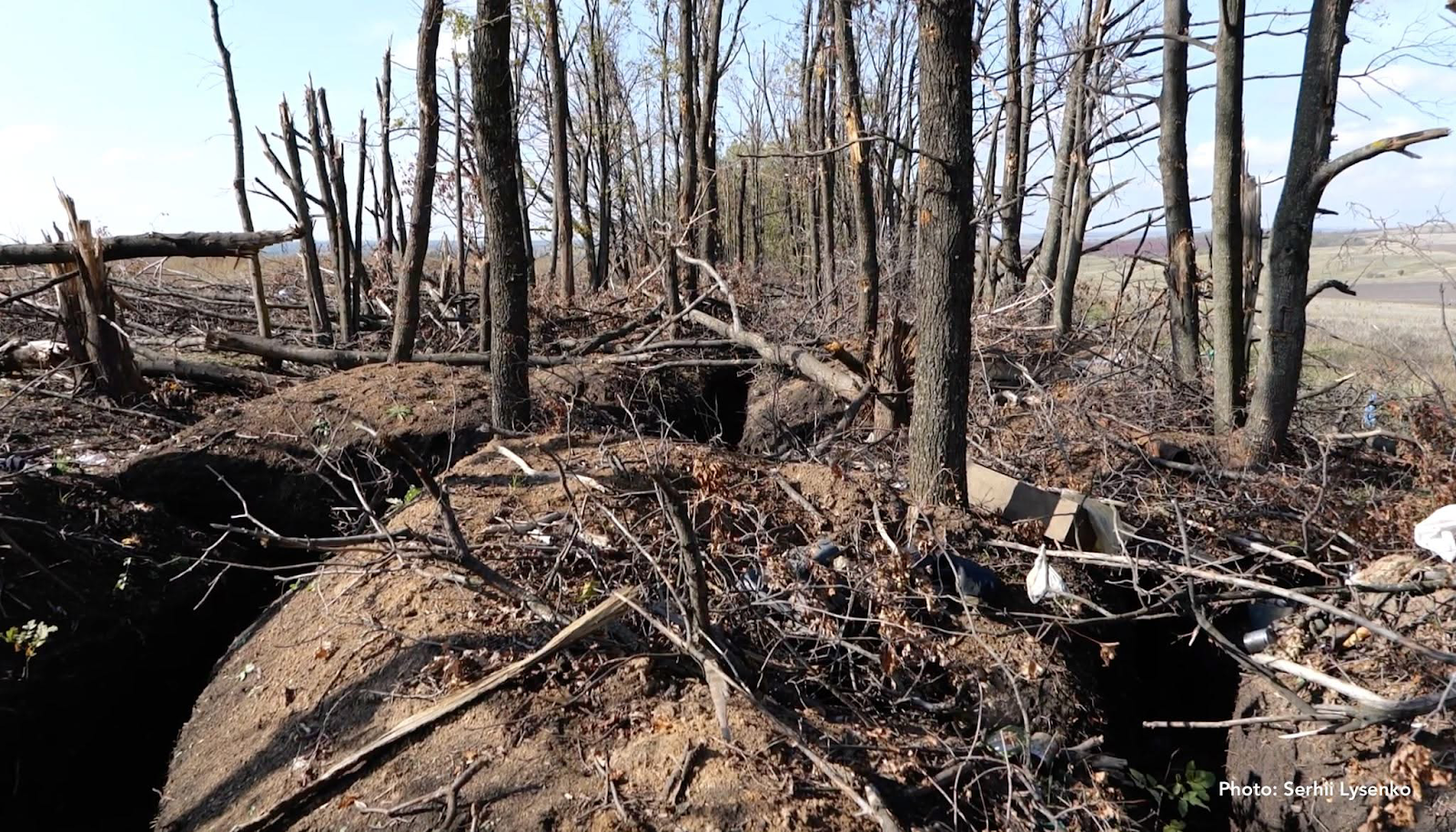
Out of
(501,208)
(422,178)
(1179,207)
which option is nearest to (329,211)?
(422,178)

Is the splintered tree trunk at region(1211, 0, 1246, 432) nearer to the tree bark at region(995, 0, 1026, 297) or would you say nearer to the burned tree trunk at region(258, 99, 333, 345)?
the tree bark at region(995, 0, 1026, 297)

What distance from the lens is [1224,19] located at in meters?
5.83

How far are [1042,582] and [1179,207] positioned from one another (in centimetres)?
448

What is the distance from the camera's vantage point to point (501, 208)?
5398mm

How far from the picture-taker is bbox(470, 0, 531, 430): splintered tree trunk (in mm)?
5133

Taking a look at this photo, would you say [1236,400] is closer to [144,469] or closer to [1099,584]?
[1099,584]

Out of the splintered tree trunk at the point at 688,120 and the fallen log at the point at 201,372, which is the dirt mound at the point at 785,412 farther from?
the fallen log at the point at 201,372

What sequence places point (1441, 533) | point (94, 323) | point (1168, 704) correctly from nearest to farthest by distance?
point (1441, 533) → point (1168, 704) → point (94, 323)

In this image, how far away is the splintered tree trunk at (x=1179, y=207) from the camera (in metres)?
6.81

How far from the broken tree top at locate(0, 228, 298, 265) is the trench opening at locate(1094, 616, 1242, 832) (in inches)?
259

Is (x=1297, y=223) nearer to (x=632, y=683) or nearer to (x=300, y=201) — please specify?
(x=632, y=683)

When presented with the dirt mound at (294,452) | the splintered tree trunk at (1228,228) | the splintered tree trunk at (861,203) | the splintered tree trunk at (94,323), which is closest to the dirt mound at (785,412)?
the splintered tree trunk at (861,203)

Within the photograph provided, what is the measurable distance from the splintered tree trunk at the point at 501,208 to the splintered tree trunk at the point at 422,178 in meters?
1.78

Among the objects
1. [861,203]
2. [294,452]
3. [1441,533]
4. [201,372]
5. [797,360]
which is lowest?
[1441,533]
